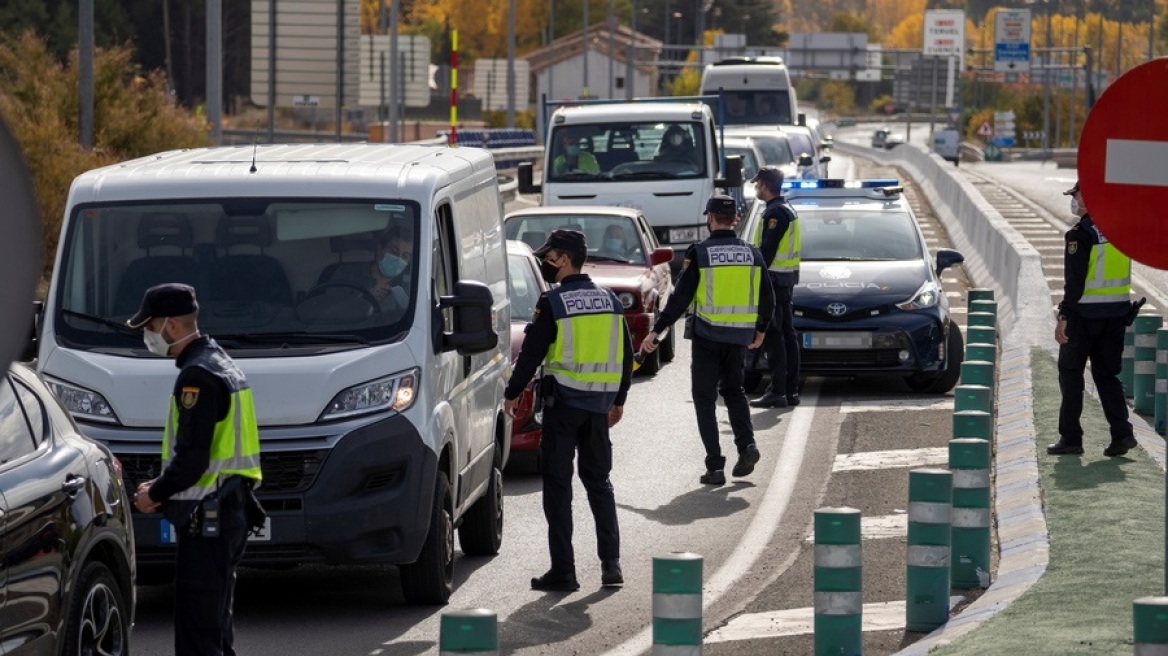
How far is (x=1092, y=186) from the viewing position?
6.43 meters

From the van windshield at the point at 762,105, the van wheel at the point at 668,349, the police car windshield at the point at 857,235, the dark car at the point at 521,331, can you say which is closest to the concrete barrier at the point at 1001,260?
the police car windshield at the point at 857,235

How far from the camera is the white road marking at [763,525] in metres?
8.74

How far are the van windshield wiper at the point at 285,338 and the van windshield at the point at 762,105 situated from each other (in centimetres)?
4054

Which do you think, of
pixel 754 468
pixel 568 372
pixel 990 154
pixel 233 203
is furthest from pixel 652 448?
pixel 990 154

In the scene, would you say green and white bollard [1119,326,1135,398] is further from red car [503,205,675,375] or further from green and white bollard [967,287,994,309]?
red car [503,205,675,375]

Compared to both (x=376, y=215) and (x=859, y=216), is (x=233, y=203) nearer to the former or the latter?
(x=376, y=215)

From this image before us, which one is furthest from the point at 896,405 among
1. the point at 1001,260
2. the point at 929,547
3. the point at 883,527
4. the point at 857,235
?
the point at 1001,260

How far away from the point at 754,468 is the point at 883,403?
348 cm

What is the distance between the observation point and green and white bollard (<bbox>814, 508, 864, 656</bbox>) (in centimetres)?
778

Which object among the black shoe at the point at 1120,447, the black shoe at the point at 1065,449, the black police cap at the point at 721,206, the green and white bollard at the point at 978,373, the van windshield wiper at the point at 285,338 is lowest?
the black shoe at the point at 1065,449

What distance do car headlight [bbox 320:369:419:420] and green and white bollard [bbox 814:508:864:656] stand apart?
2090mm

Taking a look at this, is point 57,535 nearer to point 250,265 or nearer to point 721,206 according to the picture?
point 250,265

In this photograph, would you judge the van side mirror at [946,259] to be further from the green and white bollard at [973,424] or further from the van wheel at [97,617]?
the van wheel at [97,617]

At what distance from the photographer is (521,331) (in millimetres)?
14281
